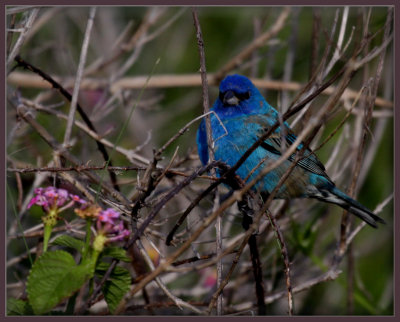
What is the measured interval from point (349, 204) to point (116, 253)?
195cm

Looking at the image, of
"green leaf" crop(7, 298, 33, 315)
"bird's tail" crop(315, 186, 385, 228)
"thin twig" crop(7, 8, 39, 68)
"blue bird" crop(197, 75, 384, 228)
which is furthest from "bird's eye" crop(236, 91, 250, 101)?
"green leaf" crop(7, 298, 33, 315)

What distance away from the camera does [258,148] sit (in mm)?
3754

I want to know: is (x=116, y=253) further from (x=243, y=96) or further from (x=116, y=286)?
(x=243, y=96)

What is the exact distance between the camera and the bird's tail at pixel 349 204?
341cm

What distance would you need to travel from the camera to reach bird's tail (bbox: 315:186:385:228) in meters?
3.41

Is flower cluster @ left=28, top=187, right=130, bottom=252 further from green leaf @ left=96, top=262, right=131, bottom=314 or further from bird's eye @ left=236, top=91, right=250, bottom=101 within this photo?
bird's eye @ left=236, top=91, right=250, bottom=101

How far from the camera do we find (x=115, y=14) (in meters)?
6.32

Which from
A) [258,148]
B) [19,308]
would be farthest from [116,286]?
[258,148]

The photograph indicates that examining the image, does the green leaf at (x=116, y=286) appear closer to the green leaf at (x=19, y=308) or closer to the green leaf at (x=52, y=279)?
the green leaf at (x=52, y=279)

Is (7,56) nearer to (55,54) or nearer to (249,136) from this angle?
(249,136)

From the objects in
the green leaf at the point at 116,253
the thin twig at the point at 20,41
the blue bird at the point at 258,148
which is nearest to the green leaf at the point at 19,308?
the green leaf at the point at 116,253

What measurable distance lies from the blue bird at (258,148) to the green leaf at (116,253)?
1.55 metres

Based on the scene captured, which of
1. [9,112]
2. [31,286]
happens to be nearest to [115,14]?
[9,112]

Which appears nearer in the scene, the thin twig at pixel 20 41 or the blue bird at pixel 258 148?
the thin twig at pixel 20 41
